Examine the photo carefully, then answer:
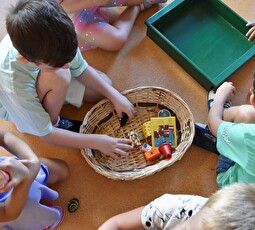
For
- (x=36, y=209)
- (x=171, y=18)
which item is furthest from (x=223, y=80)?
(x=36, y=209)

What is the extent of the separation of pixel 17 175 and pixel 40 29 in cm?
39

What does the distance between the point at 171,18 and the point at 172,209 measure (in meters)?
0.85

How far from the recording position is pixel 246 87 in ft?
4.70

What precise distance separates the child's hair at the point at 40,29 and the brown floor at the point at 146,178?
0.56m

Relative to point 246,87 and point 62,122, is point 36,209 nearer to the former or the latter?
point 62,122

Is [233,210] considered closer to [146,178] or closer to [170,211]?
[170,211]

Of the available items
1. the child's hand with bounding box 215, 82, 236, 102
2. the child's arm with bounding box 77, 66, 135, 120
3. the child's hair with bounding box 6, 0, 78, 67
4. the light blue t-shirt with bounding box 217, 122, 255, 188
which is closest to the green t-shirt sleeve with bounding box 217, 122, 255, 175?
the light blue t-shirt with bounding box 217, 122, 255, 188

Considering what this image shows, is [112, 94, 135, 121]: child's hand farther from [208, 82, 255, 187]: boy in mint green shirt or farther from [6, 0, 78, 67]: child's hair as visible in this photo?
[6, 0, 78, 67]: child's hair

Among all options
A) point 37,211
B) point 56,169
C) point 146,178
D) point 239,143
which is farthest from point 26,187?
point 239,143

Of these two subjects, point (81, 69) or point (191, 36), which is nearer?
point (81, 69)

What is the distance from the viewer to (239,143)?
0.94m

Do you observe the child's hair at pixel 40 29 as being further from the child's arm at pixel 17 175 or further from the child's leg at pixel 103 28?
the child's leg at pixel 103 28

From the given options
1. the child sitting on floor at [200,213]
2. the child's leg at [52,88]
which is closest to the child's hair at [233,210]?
the child sitting on floor at [200,213]

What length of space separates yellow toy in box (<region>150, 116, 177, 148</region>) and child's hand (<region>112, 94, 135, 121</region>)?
9cm
